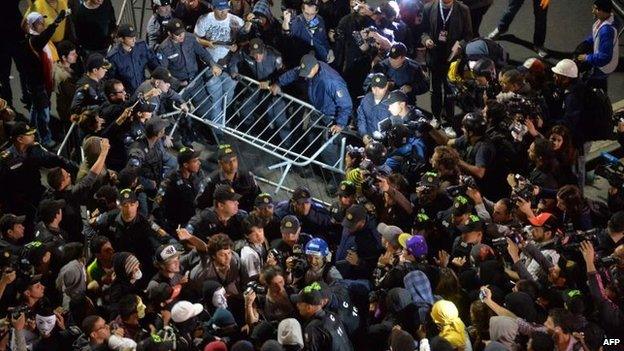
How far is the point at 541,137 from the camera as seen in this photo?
9281 millimetres

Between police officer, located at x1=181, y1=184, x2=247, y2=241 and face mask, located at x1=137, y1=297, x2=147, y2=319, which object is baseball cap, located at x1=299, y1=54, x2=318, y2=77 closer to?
police officer, located at x1=181, y1=184, x2=247, y2=241

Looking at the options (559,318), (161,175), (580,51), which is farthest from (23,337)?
(580,51)

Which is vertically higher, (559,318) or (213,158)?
(559,318)

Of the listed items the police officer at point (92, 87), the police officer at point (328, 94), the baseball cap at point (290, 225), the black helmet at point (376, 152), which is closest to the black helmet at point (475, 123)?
the black helmet at point (376, 152)

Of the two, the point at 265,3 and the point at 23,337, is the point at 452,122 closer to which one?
the point at 265,3

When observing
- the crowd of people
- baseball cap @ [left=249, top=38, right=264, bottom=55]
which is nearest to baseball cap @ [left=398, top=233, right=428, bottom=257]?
the crowd of people

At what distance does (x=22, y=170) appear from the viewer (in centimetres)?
947

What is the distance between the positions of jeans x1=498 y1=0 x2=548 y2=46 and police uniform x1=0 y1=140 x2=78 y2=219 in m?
6.62

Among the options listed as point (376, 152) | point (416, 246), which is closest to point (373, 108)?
point (376, 152)

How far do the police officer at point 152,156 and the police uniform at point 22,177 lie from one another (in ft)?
2.90

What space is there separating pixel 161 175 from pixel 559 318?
466 cm

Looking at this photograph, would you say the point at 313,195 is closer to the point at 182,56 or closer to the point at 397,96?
the point at 397,96

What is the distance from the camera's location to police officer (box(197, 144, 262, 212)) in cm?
916

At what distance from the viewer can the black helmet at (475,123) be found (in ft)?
30.7
